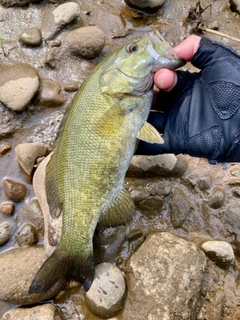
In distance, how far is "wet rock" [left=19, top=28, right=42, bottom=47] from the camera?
4377 millimetres

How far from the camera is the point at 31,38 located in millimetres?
4383

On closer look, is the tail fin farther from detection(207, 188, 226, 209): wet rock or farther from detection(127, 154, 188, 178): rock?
detection(207, 188, 226, 209): wet rock

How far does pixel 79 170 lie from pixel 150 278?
52.4 inches

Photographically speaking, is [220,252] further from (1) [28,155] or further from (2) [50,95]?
(2) [50,95]

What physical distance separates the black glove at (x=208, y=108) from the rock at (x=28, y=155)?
4.69ft

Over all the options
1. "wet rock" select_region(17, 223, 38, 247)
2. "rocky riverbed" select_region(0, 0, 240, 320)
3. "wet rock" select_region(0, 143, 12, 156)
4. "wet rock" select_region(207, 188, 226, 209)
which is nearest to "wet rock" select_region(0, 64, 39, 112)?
"rocky riverbed" select_region(0, 0, 240, 320)

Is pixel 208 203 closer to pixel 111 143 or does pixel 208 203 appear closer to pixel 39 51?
pixel 111 143

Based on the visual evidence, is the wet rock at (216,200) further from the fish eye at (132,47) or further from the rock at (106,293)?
the fish eye at (132,47)

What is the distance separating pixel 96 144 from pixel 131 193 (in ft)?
3.92

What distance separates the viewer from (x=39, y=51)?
4441 mm

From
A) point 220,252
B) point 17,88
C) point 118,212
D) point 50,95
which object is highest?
point 17,88

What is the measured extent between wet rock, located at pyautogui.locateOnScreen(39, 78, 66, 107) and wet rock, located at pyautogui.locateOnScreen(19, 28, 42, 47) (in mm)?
616

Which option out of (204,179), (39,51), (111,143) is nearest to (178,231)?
(204,179)

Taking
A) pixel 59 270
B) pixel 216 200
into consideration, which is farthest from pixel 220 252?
pixel 59 270
